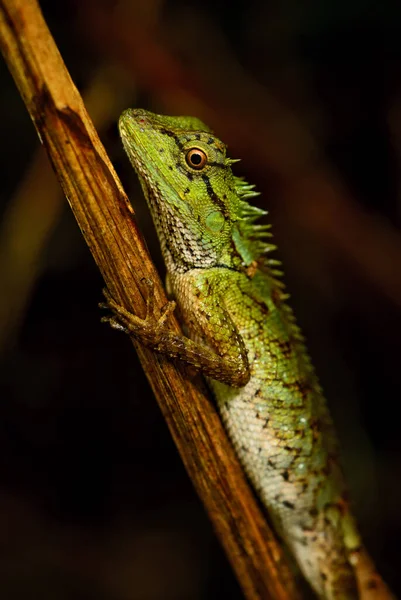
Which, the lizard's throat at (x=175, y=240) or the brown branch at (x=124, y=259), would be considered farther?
the lizard's throat at (x=175, y=240)

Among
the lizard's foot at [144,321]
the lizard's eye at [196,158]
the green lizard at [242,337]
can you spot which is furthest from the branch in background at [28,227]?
the lizard's foot at [144,321]

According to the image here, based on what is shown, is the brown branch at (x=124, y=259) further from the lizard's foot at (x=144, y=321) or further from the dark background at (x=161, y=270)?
the dark background at (x=161, y=270)

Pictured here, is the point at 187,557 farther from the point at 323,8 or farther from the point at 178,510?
the point at 323,8

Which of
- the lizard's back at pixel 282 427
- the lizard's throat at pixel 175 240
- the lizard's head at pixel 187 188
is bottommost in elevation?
the lizard's back at pixel 282 427

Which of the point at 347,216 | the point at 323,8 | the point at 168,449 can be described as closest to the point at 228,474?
the point at 168,449

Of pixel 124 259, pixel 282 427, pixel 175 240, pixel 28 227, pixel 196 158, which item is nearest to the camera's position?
pixel 124 259

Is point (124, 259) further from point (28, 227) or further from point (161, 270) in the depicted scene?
point (161, 270)

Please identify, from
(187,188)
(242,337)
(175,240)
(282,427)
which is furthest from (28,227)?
(282,427)
